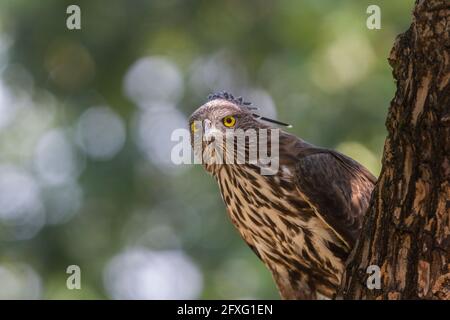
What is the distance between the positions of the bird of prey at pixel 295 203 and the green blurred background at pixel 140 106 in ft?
14.3

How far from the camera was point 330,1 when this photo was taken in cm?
1030

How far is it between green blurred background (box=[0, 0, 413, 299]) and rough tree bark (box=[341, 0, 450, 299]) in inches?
249

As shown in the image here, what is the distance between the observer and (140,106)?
13.4m

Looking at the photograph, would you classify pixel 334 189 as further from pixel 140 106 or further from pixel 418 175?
pixel 140 106

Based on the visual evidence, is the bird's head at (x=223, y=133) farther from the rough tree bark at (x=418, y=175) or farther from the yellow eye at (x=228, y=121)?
the rough tree bark at (x=418, y=175)

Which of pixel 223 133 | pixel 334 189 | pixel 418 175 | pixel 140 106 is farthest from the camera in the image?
pixel 140 106

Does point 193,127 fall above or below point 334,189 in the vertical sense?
above

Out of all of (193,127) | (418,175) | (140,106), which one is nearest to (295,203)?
(193,127)

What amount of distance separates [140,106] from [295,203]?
8.15 m

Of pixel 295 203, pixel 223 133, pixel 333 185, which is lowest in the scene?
pixel 295 203

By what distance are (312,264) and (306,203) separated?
0.39m

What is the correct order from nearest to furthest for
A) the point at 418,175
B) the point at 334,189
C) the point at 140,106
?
the point at 418,175 → the point at 334,189 → the point at 140,106

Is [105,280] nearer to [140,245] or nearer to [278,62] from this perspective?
[140,245]

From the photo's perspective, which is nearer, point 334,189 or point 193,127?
point 334,189
